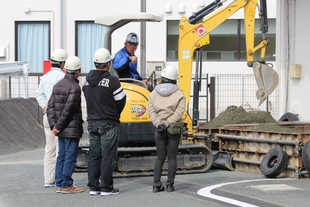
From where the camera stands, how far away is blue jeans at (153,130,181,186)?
9.36m

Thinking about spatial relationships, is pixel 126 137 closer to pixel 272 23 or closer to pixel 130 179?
pixel 130 179

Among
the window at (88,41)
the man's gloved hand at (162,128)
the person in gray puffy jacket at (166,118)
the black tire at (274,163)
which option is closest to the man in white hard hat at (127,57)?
the person in gray puffy jacket at (166,118)

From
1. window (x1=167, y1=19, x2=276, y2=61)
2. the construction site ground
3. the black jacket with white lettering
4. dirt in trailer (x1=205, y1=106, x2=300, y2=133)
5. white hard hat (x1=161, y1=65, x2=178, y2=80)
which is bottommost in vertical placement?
the construction site ground

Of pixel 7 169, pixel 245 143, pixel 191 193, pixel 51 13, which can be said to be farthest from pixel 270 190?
pixel 51 13

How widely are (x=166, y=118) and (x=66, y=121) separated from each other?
1.54m

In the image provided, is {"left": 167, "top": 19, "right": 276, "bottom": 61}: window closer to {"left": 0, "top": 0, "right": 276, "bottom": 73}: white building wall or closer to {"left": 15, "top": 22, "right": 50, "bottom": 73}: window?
{"left": 0, "top": 0, "right": 276, "bottom": 73}: white building wall

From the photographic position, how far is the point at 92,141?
9.23 m

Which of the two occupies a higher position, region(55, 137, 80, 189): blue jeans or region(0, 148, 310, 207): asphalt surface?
region(55, 137, 80, 189): blue jeans

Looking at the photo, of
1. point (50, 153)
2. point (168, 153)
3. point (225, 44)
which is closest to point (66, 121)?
point (50, 153)

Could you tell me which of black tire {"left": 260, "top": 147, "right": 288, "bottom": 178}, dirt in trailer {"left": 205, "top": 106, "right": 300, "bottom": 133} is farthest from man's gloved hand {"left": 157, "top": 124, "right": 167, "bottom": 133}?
dirt in trailer {"left": 205, "top": 106, "right": 300, "bottom": 133}

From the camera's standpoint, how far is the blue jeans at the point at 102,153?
9086 millimetres

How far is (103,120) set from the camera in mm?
9094

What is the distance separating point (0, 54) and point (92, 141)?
56.5ft

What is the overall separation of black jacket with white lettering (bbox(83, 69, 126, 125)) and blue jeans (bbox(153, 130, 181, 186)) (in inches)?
31.4
